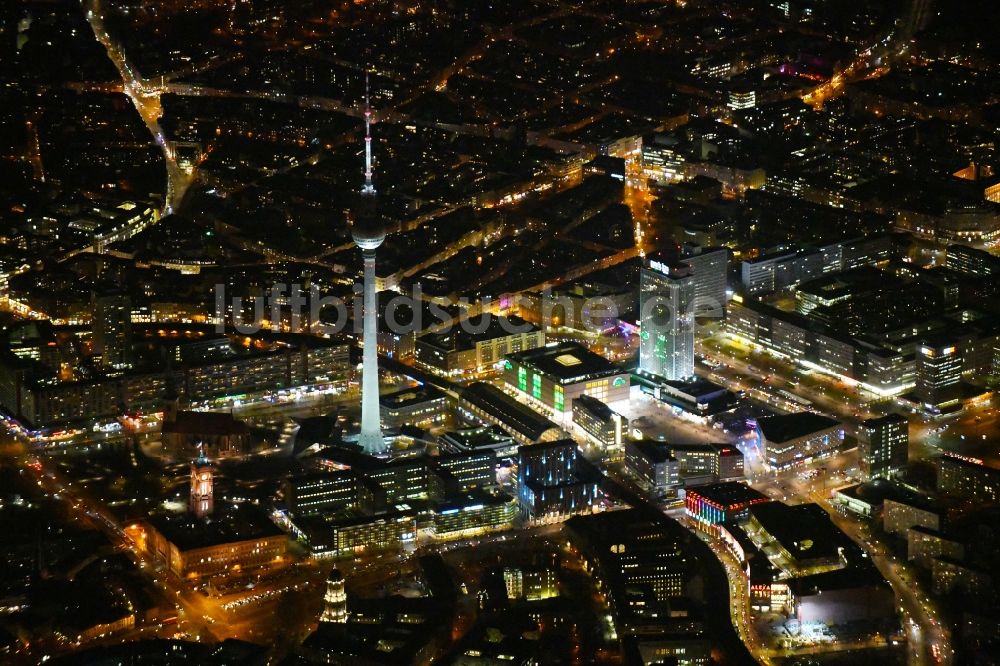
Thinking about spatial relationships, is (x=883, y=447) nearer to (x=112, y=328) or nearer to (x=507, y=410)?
(x=507, y=410)

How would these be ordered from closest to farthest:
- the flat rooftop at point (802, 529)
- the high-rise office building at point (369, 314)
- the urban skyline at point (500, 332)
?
the urban skyline at point (500, 332) → the flat rooftop at point (802, 529) → the high-rise office building at point (369, 314)

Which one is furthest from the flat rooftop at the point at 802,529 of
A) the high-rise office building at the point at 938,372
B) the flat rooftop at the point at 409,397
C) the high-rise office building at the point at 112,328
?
the high-rise office building at the point at 112,328

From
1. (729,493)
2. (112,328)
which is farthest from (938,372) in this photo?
(112,328)

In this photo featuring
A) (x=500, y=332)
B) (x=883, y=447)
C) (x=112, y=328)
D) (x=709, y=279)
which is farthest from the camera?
(x=709, y=279)

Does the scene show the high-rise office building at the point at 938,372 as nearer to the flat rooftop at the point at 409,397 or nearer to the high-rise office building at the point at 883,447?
the high-rise office building at the point at 883,447

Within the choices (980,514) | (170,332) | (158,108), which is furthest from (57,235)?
(980,514)

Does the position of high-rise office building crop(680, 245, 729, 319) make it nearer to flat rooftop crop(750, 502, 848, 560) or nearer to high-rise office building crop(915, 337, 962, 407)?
high-rise office building crop(915, 337, 962, 407)
